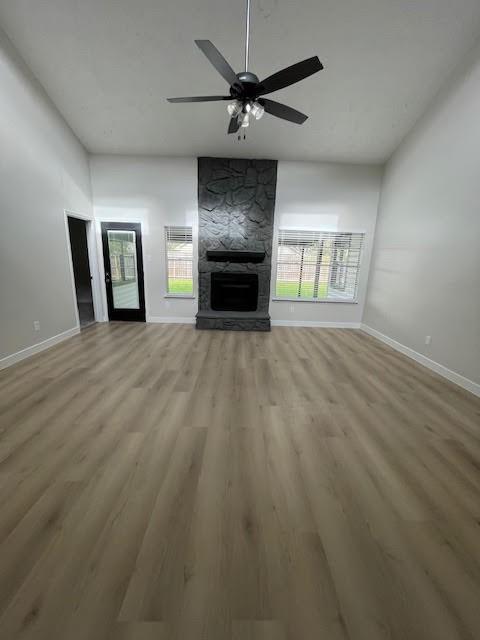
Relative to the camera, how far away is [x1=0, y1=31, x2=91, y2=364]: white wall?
303cm

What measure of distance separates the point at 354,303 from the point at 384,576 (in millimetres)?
4874

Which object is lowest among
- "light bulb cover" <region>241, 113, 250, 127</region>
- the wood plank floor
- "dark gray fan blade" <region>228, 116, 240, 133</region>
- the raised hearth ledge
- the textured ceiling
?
the wood plank floor

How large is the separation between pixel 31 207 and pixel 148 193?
2082mm

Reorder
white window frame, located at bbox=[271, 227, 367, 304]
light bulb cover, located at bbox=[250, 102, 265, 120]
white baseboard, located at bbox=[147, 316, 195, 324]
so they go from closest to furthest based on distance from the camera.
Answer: light bulb cover, located at bbox=[250, 102, 265, 120] < white window frame, located at bbox=[271, 227, 367, 304] < white baseboard, located at bbox=[147, 316, 195, 324]

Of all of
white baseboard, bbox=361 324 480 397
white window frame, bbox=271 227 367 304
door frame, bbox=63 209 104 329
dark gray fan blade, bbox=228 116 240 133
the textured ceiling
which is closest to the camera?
dark gray fan blade, bbox=228 116 240 133

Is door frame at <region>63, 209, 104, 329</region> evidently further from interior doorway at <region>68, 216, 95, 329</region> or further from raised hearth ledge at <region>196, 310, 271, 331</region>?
raised hearth ledge at <region>196, 310, 271, 331</region>

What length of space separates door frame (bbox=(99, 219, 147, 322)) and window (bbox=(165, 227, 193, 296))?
1.86ft

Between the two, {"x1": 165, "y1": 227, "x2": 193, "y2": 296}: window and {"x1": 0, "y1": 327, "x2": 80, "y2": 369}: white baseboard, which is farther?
{"x1": 165, "y1": 227, "x2": 193, "y2": 296}: window

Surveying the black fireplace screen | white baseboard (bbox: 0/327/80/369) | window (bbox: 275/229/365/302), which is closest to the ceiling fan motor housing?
window (bbox: 275/229/365/302)

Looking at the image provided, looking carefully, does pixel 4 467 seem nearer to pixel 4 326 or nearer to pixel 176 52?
pixel 4 326

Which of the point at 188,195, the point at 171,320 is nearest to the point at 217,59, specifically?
the point at 188,195

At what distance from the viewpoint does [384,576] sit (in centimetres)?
112

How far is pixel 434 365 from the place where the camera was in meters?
3.38

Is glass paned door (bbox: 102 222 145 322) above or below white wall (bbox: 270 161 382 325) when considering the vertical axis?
below
